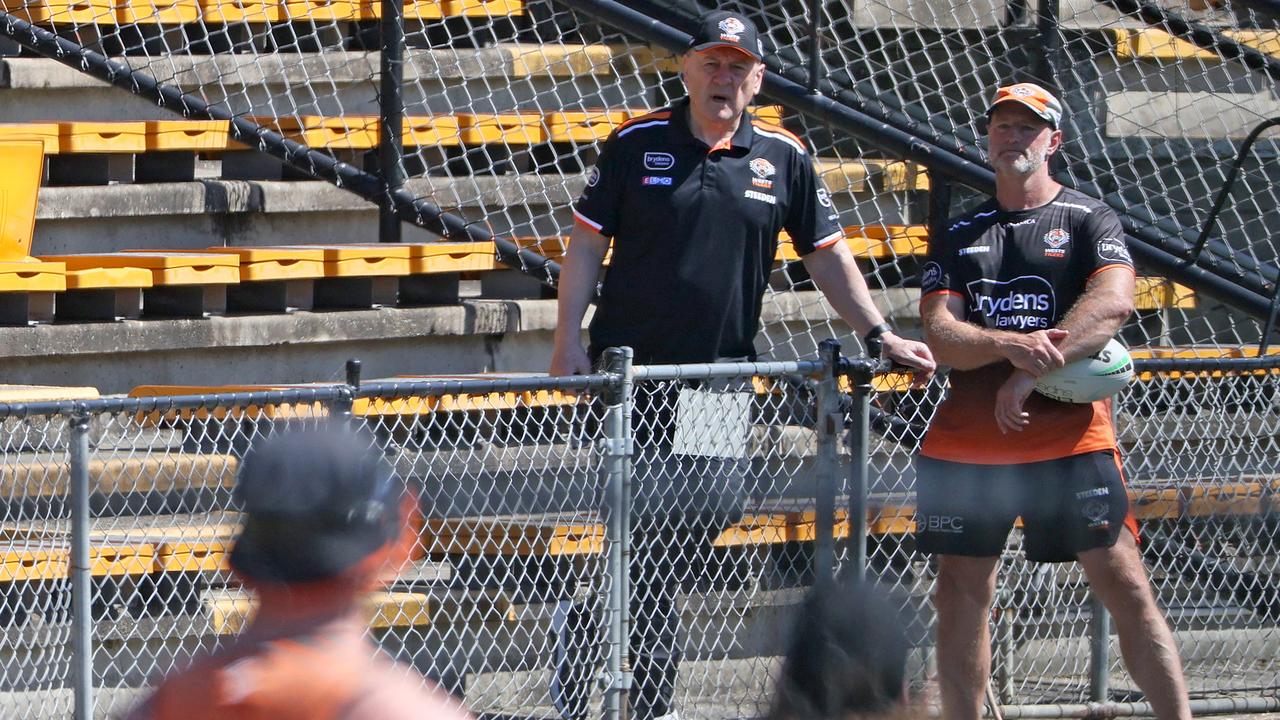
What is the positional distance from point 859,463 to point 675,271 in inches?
30.2

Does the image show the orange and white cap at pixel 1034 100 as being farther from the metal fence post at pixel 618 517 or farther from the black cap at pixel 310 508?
the black cap at pixel 310 508

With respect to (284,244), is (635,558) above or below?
below

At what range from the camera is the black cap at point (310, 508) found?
1.94m

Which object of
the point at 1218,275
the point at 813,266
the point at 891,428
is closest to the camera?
the point at 813,266

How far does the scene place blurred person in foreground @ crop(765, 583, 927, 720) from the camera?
1.85 m

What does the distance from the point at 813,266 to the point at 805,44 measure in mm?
3283

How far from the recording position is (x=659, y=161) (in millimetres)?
4727

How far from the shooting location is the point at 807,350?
750 centimetres

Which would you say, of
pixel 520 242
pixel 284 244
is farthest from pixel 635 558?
pixel 284 244

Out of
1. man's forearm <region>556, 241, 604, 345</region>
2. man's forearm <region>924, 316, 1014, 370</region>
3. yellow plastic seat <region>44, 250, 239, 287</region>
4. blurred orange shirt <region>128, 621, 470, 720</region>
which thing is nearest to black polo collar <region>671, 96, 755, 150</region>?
man's forearm <region>556, 241, 604, 345</region>

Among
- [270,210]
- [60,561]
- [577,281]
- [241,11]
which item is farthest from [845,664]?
[241,11]

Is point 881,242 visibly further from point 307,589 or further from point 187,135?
point 307,589

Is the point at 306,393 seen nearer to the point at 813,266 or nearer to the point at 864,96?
the point at 813,266

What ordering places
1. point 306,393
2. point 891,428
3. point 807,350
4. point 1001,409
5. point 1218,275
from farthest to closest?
point 807,350
point 1218,275
point 891,428
point 1001,409
point 306,393
